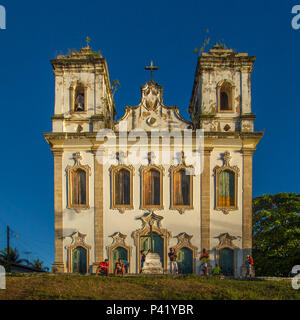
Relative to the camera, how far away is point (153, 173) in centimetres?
1812

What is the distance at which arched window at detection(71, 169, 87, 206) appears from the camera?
58.9ft

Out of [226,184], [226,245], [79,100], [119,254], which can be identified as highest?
[79,100]

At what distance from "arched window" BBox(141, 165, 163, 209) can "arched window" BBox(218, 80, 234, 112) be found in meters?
5.21

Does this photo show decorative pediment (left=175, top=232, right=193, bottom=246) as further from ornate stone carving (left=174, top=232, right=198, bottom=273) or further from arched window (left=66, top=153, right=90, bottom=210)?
arched window (left=66, top=153, right=90, bottom=210)

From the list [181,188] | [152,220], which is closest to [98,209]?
[152,220]

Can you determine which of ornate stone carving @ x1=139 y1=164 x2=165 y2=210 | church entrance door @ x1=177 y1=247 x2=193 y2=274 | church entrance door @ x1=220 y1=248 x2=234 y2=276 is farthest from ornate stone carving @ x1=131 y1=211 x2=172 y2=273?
church entrance door @ x1=220 y1=248 x2=234 y2=276

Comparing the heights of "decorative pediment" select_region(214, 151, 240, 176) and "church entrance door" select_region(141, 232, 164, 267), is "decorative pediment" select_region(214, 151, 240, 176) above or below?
above

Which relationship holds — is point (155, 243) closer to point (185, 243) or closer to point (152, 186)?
point (185, 243)

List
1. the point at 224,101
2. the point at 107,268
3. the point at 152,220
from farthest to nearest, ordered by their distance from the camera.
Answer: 1. the point at 224,101
2. the point at 152,220
3. the point at 107,268

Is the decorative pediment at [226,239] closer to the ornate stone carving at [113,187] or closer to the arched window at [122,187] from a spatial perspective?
the ornate stone carving at [113,187]

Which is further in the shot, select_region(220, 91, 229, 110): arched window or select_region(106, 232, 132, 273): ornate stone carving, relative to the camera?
select_region(220, 91, 229, 110): arched window

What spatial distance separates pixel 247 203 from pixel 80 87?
37.7 feet
